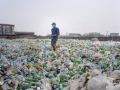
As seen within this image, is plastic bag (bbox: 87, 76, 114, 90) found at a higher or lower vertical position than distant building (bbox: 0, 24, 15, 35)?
lower

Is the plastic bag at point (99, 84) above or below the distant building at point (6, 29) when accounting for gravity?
below

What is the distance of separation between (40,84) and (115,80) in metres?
1.57

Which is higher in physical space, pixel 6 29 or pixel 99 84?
pixel 6 29

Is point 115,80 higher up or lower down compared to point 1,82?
higher up

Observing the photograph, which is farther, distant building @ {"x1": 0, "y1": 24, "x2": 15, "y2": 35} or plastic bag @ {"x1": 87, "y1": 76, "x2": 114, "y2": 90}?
distant building @ {"x1": 0, "y1": 24, "x2": 15, "y2": 35}

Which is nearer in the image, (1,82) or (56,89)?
(56,89)

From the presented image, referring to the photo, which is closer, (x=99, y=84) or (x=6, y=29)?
(x=99, y=84)

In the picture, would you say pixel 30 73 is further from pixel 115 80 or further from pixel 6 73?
pixel 115 80

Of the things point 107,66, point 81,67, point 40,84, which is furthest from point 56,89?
point 107,66

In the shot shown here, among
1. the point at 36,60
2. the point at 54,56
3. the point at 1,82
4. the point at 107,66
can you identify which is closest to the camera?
the point at 1,82

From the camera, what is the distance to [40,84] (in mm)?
3838

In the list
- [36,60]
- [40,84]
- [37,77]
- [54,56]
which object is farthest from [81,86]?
[54,56]

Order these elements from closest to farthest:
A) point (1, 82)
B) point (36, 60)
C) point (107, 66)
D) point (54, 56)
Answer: point (1, 82) < point (107, 66) < point (36, 60) < point (54, 56)

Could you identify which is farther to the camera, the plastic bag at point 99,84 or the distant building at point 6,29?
the distant building at point 6,29
